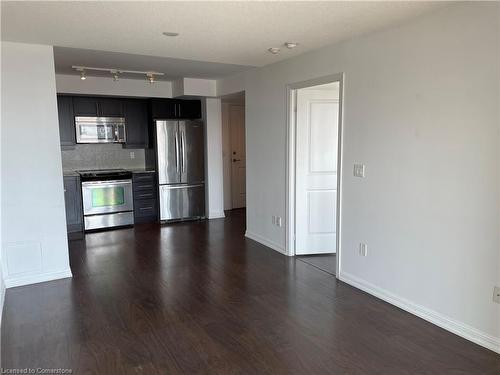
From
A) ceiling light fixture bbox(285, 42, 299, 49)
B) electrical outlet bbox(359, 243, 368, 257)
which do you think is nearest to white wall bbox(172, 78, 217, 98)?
ceiling light fixture bbox(285, 42, 299, 49)

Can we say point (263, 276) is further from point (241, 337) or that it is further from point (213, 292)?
point (241, 337)

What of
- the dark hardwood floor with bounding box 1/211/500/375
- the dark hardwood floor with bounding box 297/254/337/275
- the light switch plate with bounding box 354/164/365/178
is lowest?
the dark hardwood floor with bounding box 1/211/500/375

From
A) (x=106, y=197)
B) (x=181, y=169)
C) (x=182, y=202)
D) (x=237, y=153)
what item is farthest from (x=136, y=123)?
(x=237, y=153)

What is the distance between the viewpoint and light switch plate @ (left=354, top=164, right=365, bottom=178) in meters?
3.53

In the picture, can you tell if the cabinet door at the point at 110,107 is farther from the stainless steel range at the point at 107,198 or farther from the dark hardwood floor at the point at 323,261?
the dark hardwood floor at the point at 323,261

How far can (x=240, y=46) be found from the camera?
12.2 ft

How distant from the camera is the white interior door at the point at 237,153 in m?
7.57

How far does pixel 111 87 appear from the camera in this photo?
239 inches

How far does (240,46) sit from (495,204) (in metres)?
2.49

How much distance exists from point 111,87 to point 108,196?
5.52 feet

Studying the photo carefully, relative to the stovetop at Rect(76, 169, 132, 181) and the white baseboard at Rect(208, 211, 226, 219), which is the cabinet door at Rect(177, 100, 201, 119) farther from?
the white baseboard at Rect(208, 211, 226, 219)

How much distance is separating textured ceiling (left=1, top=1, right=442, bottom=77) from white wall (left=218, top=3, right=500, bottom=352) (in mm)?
265

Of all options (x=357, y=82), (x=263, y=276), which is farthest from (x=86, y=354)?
(x=357, y=82)

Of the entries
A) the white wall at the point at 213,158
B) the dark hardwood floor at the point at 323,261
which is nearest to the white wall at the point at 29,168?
the dark hardwood floor at the point at 323,261
